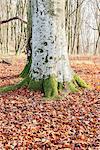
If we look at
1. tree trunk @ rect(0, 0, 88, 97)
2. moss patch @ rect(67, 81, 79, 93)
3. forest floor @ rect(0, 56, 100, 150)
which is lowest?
forest floor @ rect(0, 56, 100, 150)

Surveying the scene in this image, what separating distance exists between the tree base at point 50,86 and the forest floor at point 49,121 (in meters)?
0.20

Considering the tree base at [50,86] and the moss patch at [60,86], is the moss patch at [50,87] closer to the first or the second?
the tree base at [50,86]

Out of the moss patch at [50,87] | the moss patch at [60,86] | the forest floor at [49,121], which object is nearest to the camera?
the forest floor at [49,121]

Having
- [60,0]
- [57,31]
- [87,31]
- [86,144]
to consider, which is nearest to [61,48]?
[57,31]

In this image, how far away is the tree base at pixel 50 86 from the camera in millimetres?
8641

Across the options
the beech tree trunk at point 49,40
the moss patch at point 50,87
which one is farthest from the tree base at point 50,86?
the beech tree trunk at point 49,40

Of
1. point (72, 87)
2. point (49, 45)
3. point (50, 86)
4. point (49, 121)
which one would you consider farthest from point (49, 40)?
point (49, 121)

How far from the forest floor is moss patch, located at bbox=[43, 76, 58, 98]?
0.20 m

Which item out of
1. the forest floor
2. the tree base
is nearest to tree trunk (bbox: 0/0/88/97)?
the tree base

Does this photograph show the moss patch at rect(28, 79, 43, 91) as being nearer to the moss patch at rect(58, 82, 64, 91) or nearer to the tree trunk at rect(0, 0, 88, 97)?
the tree trunk at rect(0, 0, 88, 97)

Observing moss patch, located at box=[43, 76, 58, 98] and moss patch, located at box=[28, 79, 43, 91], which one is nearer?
moss patch, located at box=[43, 76, 58, 98]

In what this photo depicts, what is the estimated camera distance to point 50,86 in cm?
870

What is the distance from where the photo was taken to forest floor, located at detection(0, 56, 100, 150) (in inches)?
223

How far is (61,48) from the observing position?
901 cm
